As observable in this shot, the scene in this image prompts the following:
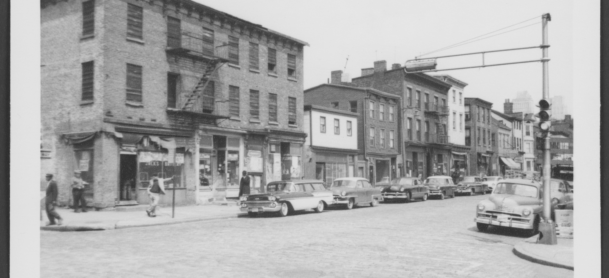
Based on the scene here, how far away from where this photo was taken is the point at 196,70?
20875 mm

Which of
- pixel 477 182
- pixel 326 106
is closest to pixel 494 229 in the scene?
pixel 477 182

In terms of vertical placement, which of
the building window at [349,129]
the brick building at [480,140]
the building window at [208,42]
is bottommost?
the brick building at [480,140]

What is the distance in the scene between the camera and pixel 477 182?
22.8 m

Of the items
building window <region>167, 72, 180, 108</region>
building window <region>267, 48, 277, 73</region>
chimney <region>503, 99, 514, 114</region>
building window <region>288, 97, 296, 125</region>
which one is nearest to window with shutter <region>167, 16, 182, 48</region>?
building window <region>167, 72, 180, 108</region>

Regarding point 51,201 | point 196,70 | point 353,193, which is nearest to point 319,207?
point 353,193

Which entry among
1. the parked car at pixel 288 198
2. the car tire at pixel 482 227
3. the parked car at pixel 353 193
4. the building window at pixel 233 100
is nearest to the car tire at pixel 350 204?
the parked car at pixel 353 193

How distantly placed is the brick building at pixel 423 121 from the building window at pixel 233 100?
6146 millimetres

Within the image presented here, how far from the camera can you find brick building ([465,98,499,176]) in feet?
50.9

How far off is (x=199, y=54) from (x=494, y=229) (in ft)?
43.0

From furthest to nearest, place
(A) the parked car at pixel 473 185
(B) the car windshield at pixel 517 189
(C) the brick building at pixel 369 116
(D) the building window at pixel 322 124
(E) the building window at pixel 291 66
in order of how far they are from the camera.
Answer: (D) the building window at pixel 322 124, (C) the brick building at pixel 369 116, (A) the parked car at pixel 473 185, (E) the building window at pixel 291 66, (B) the car windshield at pixel 517 189

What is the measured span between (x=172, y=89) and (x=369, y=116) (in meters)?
17.5

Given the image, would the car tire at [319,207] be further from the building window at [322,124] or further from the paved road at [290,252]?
the building window at [322,124]

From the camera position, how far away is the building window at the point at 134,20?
58.0 feet

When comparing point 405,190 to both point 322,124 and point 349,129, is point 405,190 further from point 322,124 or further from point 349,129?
point 349,129
